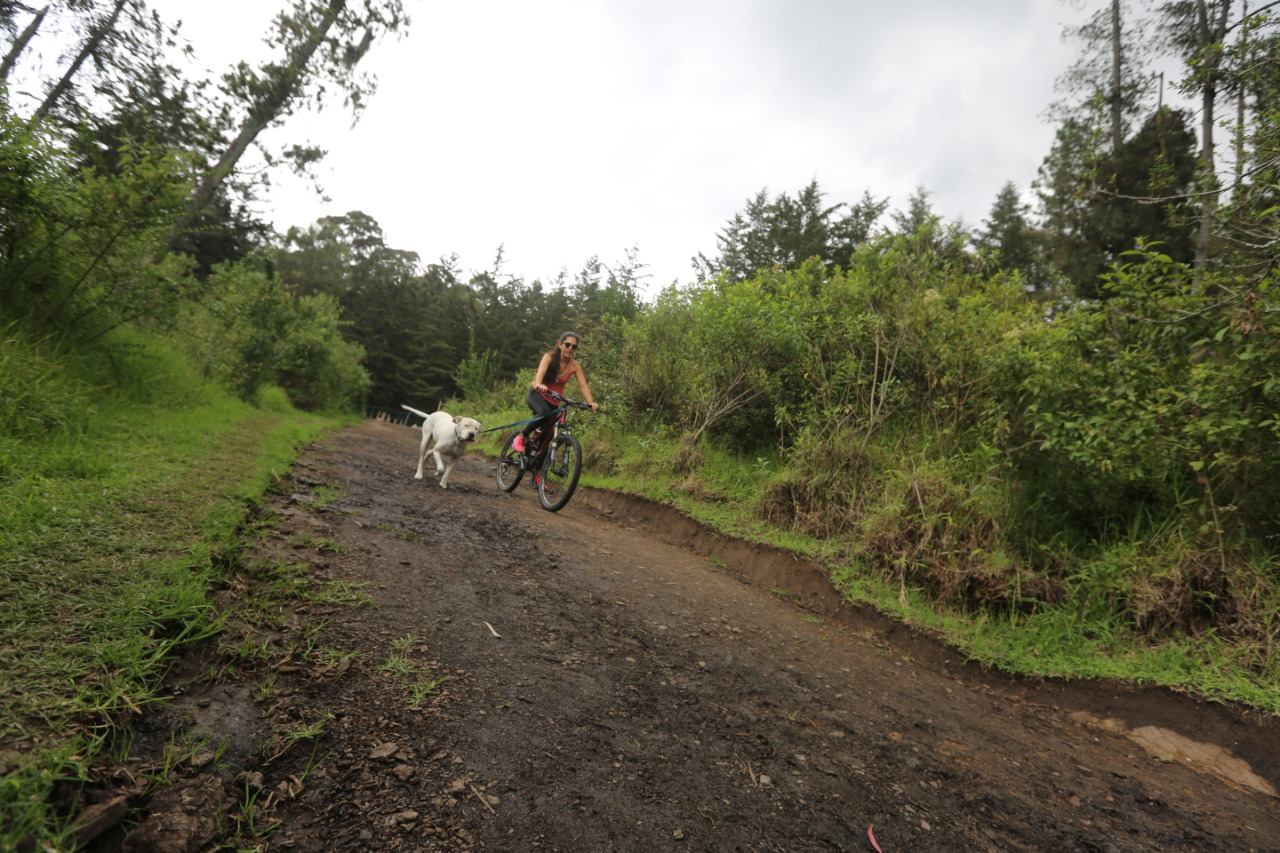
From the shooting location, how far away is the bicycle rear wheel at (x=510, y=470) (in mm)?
8539

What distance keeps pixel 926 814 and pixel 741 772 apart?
31.0 inches

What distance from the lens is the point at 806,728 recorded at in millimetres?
2912

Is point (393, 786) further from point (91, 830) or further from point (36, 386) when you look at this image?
point (36, 386)

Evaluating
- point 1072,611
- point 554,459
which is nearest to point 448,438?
point 554,459

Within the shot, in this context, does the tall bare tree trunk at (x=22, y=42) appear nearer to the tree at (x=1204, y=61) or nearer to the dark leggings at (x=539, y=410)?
the dark leggings at (x=539, y=410)

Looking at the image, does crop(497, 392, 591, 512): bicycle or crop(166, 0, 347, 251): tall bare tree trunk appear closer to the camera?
crop(497, 392, 591, 512): bicycle

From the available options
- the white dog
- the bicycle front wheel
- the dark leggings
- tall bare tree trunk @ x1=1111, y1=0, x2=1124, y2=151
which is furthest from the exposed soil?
tall bare tree trunk @ x1=1111, y1=0, x2=1124, y2=151

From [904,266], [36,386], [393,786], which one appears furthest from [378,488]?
Result: [904,266]

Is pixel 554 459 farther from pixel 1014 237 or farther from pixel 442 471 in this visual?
pixel 1014 237

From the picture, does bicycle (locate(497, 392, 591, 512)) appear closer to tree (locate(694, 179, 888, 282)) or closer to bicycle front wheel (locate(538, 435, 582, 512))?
bicycle front wheel (locate(538, 435, 582, 512))

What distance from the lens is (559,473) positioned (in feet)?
25.5

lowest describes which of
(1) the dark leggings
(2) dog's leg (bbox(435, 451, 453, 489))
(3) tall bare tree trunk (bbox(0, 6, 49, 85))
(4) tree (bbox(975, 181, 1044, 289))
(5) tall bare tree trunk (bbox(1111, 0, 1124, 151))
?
(2) dog's leg (bbox(435, 451, 453, 489))

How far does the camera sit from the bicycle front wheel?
738 centimetres

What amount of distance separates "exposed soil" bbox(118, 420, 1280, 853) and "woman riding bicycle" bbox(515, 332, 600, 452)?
2.96m
